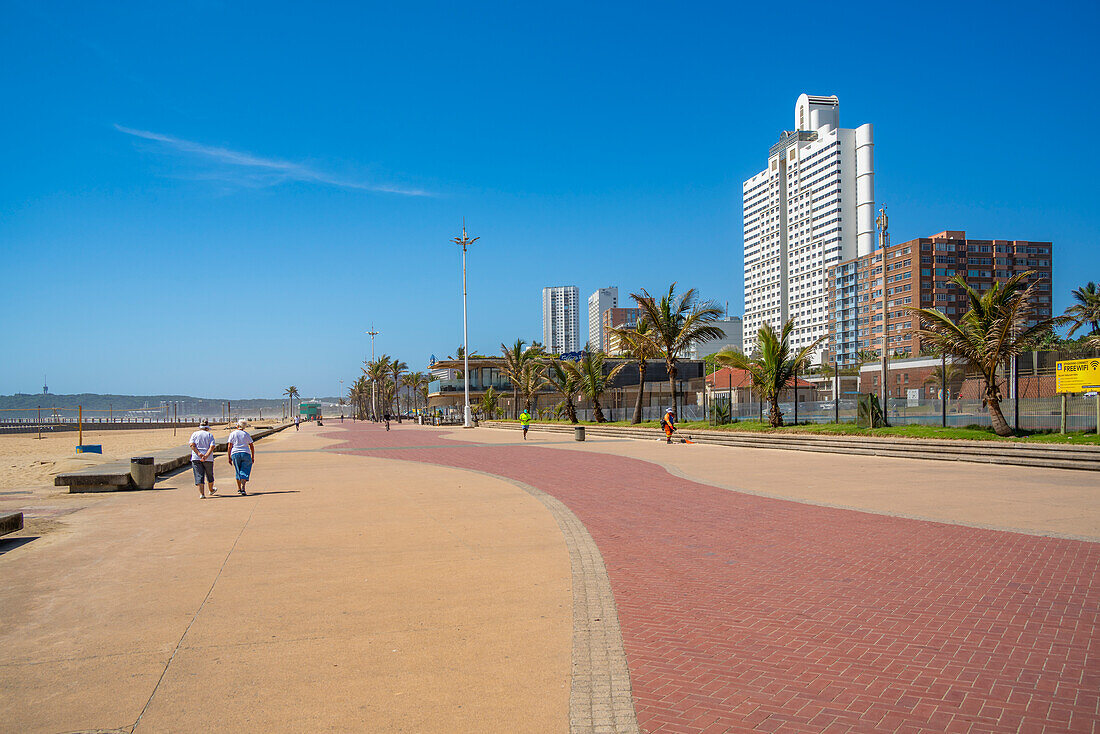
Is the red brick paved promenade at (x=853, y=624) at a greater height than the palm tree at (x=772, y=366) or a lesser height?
lesser

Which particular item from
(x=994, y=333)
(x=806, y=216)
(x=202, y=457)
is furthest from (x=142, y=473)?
(x=806, y=216)

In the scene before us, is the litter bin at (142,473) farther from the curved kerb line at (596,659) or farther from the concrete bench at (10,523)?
the curved kerb line at (596,659)

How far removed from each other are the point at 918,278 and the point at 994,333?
359 feet

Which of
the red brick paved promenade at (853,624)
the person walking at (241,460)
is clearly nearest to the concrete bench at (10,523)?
the person walking at (241,460)

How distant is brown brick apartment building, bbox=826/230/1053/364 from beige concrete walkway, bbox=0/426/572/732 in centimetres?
11037

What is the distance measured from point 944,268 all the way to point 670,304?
10217 centimetres

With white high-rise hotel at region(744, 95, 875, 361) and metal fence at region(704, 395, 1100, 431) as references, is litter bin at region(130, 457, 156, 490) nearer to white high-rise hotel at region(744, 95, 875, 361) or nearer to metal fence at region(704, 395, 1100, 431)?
metal fence at region(704, 395, 1100, 431)

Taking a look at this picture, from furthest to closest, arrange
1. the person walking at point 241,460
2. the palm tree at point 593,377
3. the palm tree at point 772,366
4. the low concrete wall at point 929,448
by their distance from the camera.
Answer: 1. the palm tree at point 593,377
2. the palm tree at point 772,366
3. the low concrete wall at point 929,448
4. the person walking at point 241,460

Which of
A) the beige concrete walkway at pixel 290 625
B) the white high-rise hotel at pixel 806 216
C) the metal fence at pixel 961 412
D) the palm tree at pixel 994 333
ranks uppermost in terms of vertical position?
the white high-rise hotel at pixel 806 216

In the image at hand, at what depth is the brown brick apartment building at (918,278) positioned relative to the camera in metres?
115

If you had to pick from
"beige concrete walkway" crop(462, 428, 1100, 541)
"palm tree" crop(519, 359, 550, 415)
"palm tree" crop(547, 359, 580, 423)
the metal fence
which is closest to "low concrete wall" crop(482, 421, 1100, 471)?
"beige concrete walkway" crop(462, 428, 1100, 541)

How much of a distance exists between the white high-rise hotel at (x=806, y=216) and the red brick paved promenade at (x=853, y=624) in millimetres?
139623

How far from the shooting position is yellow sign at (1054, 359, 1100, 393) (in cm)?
1647

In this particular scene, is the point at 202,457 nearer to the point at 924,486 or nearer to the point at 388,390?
the point at 924,486
